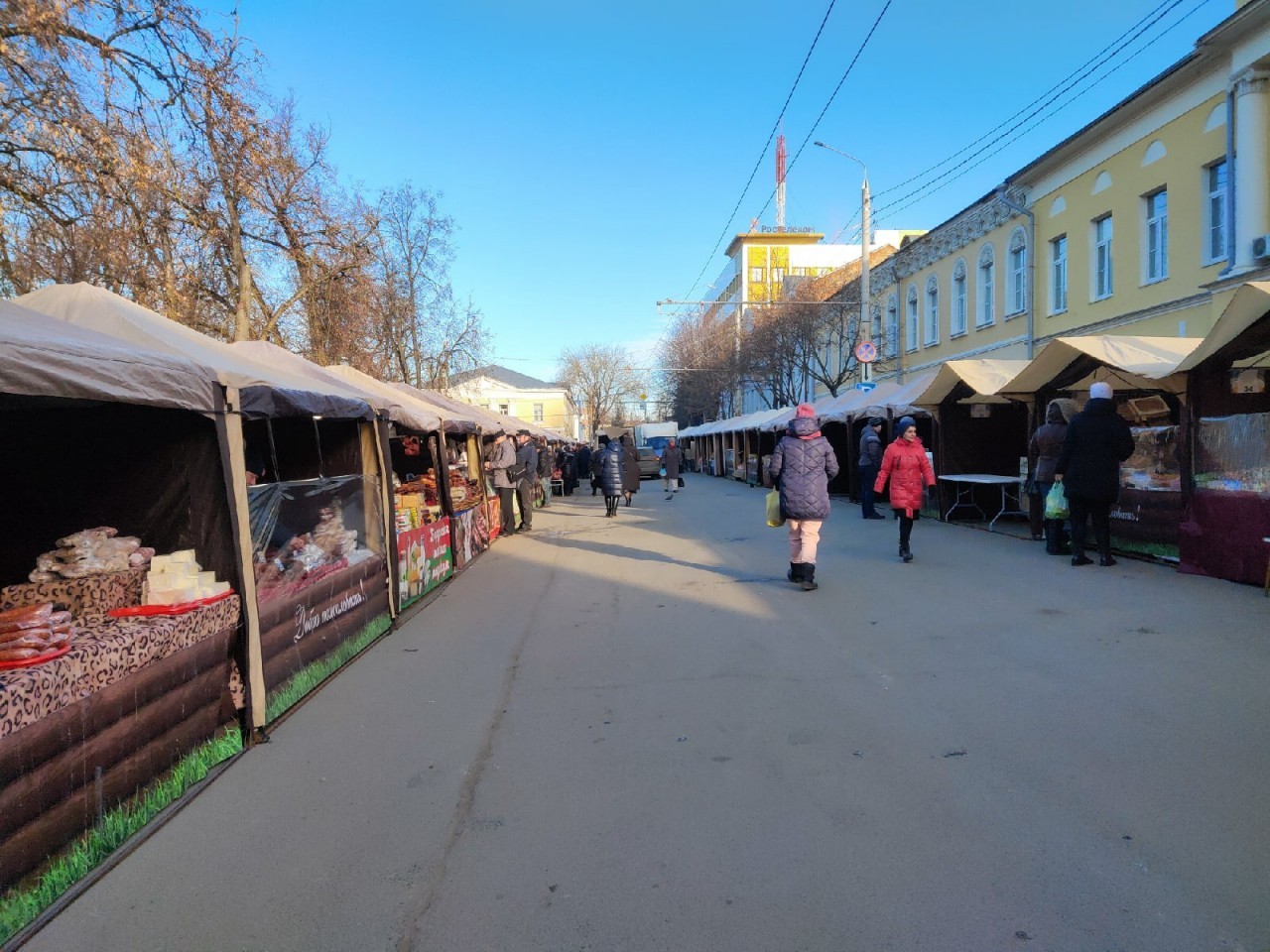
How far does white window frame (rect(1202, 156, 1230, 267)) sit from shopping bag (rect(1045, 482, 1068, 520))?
948 centimetres

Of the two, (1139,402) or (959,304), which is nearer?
(1139,402)

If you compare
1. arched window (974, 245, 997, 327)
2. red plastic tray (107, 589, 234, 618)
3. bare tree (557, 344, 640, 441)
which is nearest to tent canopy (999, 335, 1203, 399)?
red plastic tray (107, 589, 234, 618)

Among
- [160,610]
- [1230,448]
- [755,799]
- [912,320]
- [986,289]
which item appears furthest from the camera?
[912,320]

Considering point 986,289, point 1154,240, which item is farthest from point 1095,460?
point 986,289

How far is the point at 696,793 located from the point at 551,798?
2.25ft

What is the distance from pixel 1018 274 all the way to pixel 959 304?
3.50 meters

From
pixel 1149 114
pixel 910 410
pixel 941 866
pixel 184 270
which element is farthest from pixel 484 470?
pixel 1149 114

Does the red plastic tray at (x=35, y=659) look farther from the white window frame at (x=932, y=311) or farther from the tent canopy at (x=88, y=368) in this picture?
the white window frame at (x=932, y=311)

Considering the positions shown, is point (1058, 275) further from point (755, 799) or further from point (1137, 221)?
point (755, 799)

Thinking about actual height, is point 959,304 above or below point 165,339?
above

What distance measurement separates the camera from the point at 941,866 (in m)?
3.03

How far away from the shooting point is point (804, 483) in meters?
8.23

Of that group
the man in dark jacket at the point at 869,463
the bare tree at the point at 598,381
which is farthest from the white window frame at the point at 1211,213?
the bare tree at the point at 598,381

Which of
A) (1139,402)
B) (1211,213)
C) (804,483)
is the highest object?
(1211,213)
